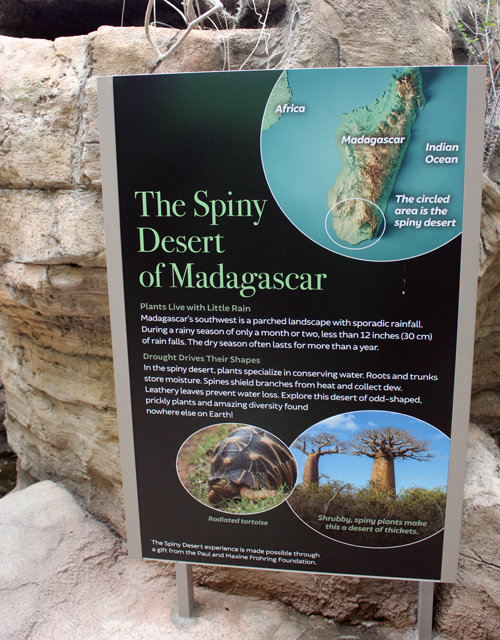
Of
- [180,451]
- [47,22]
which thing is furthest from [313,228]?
[47,22]

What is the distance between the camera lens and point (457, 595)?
2092 millimetres

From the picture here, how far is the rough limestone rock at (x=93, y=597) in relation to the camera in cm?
214

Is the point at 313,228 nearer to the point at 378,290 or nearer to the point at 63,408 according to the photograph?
the point at 378,290

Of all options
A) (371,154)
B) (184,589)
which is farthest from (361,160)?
(184,589)

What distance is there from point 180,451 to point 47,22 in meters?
3.42

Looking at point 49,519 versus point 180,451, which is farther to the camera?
point 49,519

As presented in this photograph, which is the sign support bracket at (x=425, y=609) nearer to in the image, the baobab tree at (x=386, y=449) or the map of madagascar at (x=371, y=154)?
the baobab tree at (x=386, y=449)

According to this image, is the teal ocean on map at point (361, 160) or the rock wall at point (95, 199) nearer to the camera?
the teal ocean on map at point (361, 160)

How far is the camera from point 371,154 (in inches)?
60.5

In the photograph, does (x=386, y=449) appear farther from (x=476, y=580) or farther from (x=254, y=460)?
(x=476, y=580)

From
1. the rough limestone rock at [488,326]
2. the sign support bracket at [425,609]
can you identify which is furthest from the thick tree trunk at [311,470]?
the rough limestone rock at [488,326]

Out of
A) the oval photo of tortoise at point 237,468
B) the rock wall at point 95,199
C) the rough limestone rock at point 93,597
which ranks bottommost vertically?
the rough limestone rock at point 93,597
